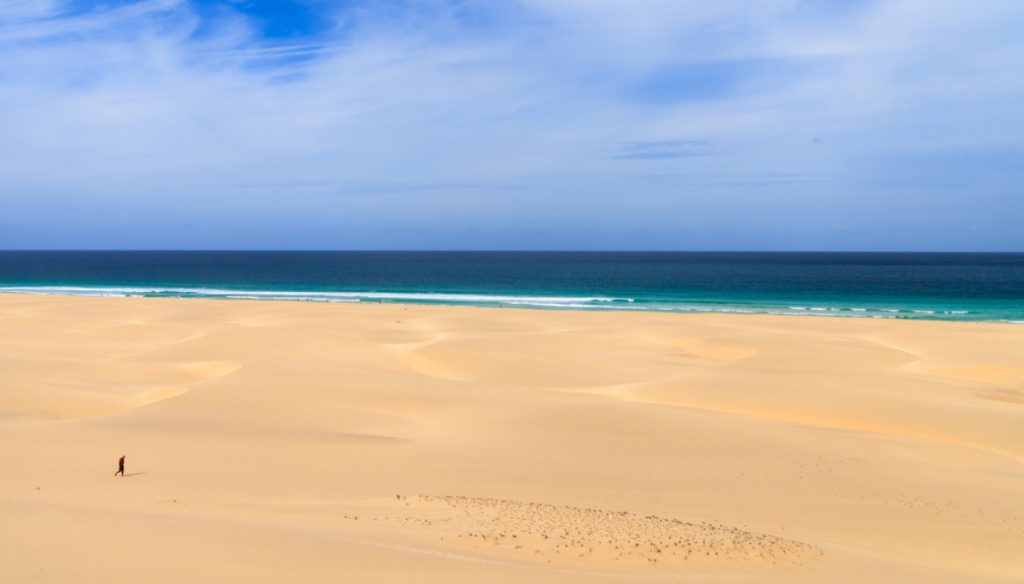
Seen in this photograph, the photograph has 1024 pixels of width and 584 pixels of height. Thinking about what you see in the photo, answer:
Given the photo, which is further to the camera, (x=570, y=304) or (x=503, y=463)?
(x=570, y=304)

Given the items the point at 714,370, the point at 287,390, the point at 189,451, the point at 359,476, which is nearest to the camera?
the point at 359,476

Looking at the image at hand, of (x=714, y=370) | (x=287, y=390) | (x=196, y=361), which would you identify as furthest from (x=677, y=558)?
(x=196, y=361)

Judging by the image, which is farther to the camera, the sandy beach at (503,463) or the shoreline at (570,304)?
the shoreline at (570,304)

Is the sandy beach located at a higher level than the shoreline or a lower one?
lower

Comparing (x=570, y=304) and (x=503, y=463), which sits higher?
(x=570, y=304)

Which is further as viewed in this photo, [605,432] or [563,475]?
[605,432]

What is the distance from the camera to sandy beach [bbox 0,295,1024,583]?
295 inches

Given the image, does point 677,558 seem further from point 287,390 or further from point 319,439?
point 287,390

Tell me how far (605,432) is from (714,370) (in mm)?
10032

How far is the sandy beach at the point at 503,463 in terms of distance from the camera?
7.49 m

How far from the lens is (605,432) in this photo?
14.9 m

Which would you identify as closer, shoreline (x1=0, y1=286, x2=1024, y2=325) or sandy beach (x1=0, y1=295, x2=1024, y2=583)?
sandy beach (x1=0, y1=295, x2=1024, y2=583)

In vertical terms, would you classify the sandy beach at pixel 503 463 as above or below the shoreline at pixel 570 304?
below

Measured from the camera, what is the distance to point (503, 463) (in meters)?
12.6
